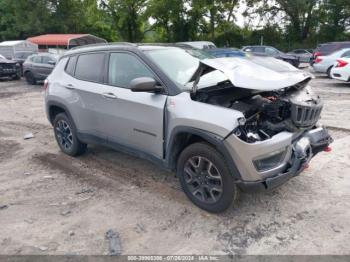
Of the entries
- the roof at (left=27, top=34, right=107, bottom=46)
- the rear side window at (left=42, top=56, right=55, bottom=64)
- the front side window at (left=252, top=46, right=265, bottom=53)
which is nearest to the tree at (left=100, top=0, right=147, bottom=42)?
the roof at (left=27, top=34, right=107, bottom=46)

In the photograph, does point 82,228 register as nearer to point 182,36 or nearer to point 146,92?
point 146,92

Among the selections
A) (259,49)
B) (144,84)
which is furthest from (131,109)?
(259,49)

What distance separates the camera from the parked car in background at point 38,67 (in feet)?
53.5

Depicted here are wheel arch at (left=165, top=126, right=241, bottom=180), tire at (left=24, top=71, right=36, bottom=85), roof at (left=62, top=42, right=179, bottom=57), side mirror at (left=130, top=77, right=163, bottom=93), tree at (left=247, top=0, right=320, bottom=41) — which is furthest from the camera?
tree at (left=247, top=0, right=320, bottom=41)

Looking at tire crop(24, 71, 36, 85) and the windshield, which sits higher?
the windshield

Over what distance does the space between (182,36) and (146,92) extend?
3704 centimetres

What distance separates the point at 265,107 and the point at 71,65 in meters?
3.23

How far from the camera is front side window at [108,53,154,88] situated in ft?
14.5

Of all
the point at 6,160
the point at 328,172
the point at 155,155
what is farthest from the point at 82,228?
the point at 328,172

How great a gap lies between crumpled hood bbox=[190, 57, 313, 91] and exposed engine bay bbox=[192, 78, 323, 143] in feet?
0.66

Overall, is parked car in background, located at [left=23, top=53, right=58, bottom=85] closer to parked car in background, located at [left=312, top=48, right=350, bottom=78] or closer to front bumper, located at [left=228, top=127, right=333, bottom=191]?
parked car in background, located at [left=312, top=48, right=350, bottom=78]

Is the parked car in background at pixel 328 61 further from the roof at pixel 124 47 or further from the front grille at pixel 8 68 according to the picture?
the front grille at pixel 8 68

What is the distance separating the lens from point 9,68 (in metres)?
18.9

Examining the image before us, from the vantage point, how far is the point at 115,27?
40.2 metres
